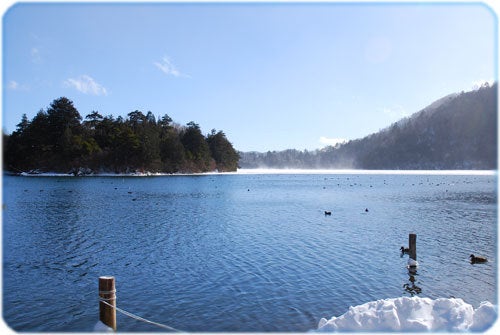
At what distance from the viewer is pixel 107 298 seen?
8.75m

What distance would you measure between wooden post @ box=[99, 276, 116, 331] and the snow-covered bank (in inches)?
196

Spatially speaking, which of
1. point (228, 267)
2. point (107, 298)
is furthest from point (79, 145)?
point (107, 298)

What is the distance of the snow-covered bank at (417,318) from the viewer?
9.11 meters

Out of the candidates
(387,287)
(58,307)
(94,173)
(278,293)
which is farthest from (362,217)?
(94,173)

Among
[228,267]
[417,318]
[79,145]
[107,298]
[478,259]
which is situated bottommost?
[228,267]

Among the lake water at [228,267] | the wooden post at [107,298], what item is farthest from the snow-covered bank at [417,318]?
the wooden post at [107,298]

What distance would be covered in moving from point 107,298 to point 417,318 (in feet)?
24.2

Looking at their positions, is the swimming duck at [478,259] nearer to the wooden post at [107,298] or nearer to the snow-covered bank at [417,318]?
the snow-covered bank at [417,318]

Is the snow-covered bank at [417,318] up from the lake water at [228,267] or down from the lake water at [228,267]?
up

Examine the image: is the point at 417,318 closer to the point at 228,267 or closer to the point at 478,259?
the point at 228,267

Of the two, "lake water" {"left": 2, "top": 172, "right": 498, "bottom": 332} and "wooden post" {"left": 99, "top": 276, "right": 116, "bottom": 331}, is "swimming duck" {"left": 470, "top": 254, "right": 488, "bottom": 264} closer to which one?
"lake water" {"left": 2, "top": 172, "right": 498, "bottom": 332}

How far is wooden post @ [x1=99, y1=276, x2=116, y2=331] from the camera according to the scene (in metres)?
8.67

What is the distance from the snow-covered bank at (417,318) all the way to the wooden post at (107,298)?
16.3 ft

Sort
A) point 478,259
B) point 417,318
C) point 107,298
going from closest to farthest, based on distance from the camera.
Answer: point 107,298 → point 417,318 → point 478,259
